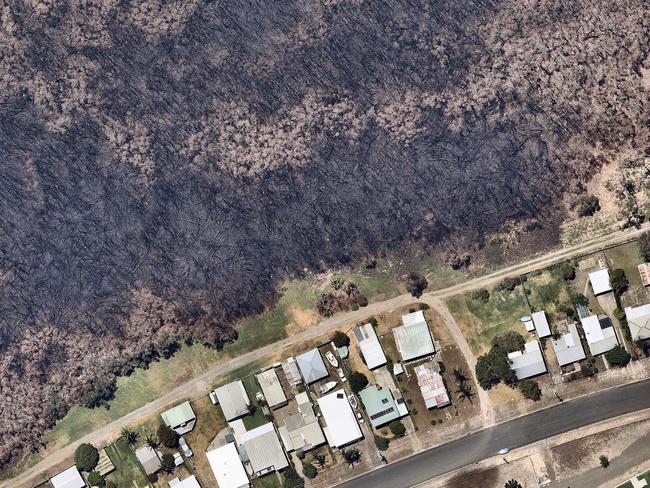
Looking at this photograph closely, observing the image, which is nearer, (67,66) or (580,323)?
(580,323)

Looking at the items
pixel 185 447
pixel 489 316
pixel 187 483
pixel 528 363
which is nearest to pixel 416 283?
pixel 489 316

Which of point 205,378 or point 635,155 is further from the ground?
point 635,155

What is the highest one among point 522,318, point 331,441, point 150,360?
point 150,360

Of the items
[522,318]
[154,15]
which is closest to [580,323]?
[522,318]

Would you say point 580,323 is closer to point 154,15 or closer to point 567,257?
point 567,257

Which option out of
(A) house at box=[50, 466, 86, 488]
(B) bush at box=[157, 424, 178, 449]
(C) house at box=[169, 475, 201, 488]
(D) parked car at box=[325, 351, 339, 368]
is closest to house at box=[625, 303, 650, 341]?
(D) parked car at box=[325, 351, 339, 368]

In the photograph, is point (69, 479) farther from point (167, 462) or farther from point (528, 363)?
point (528, 363)
